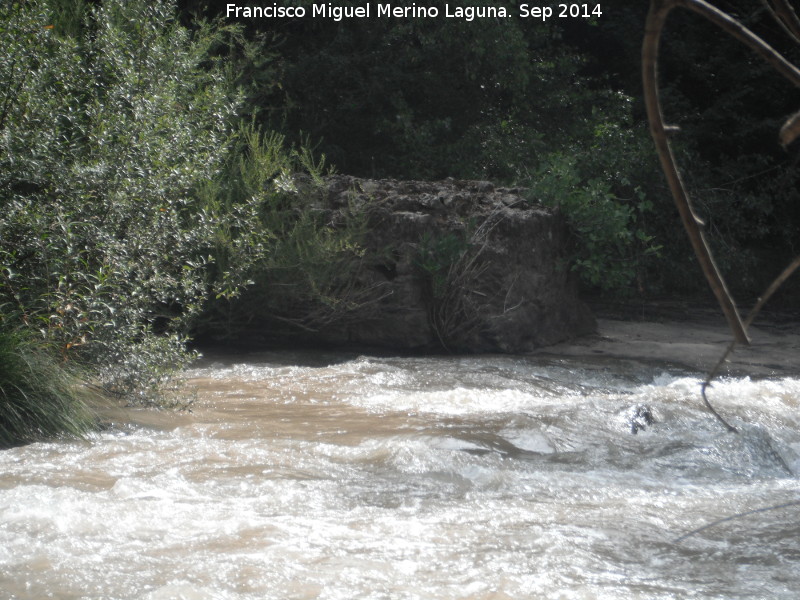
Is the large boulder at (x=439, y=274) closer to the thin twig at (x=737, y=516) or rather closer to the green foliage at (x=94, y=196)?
the green foliage at (x=94, y=196)

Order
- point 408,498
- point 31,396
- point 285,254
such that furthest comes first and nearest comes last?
point 285,254
point 31,396
point 408,498

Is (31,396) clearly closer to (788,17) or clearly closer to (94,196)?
(94,196)

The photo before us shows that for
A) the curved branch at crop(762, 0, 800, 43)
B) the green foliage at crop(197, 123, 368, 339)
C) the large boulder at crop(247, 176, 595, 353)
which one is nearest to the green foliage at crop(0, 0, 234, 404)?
the green foliage at crop(197, 123, 368, 339)

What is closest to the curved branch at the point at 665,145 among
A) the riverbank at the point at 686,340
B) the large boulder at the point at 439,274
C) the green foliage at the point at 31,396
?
the green foliage at the point at 31,396

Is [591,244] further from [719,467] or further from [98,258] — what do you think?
[98,258]

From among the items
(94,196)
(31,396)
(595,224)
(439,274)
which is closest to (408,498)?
(31,396)

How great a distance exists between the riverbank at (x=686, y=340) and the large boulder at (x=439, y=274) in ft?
2.17

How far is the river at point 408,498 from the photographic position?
3438mm

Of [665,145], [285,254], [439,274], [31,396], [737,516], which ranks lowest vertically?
[737,516]

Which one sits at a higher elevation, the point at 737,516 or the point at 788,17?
the point at 788,17

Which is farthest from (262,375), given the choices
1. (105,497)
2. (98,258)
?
(105,497)

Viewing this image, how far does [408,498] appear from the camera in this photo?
4.53 meters

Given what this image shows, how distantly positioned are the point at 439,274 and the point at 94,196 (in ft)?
13.6

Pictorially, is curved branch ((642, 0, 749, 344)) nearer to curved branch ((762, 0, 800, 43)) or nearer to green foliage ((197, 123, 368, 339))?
curved branch ((762, 0, 800, 43))
